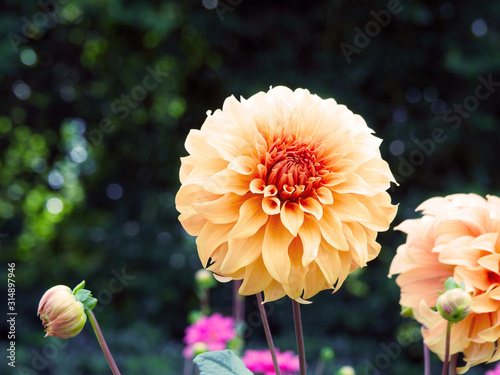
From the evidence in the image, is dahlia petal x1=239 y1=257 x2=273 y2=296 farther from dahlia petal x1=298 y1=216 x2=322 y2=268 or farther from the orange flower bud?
the orange flower bud

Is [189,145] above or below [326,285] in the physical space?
above

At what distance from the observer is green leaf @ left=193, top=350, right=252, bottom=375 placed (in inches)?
21.8

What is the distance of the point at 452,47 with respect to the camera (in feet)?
10.8

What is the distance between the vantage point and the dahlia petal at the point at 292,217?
52 cm

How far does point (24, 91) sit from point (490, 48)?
3316 millimetres

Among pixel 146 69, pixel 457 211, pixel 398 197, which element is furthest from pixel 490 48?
pixel 457 211

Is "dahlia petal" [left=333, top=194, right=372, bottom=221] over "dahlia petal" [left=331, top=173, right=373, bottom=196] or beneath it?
beneath

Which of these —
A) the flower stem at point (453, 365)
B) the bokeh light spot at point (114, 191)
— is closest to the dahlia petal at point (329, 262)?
the flower stem at point (453, 365)

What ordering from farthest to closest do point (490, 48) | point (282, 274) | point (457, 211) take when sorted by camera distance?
point (490, 48) < point (457, 211) < point (282, 274)

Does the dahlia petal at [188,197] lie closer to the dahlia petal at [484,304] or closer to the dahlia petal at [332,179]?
the dahlia petal at [332,179]

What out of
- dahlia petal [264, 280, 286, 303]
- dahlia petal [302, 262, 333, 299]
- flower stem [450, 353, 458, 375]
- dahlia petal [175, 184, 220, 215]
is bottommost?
flower stem [450, 353, 458, 375]

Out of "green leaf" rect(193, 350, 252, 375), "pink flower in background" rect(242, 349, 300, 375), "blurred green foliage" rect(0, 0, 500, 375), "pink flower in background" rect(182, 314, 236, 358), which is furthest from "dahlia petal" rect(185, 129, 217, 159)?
"blurred green foliage" rect(0, 0, 500, 375)

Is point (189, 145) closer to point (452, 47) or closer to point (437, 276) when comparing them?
point (437, 276)

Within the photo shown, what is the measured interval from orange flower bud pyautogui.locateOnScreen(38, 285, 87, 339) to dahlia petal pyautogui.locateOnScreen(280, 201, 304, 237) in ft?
0.76
